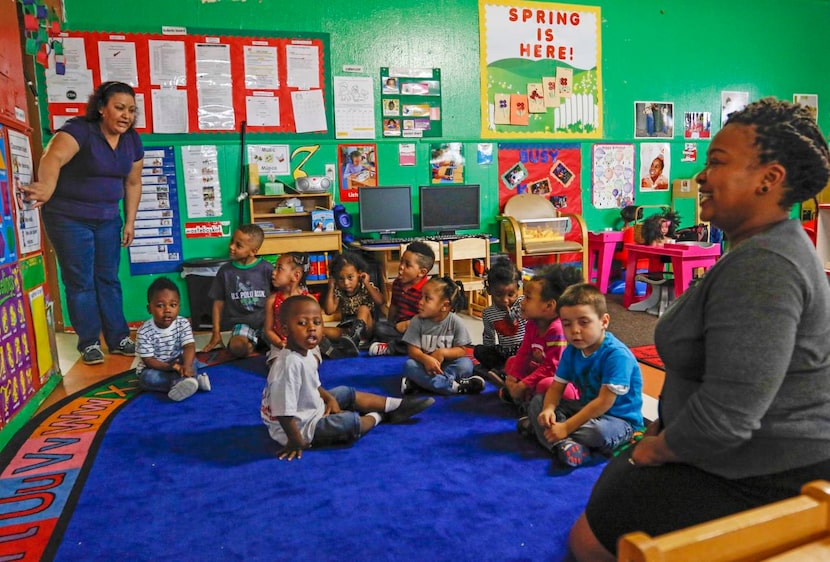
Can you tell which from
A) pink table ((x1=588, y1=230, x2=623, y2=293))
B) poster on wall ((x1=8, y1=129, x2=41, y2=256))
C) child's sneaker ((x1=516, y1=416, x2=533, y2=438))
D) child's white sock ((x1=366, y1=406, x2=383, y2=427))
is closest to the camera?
child's sneaker ((x1=516, y1=416, x2=533, y2=438))

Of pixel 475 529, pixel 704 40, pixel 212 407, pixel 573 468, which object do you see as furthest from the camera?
pixel 704 40

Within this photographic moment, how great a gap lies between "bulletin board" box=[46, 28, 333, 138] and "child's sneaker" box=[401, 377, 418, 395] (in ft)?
9.23

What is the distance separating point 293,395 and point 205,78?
3.54m

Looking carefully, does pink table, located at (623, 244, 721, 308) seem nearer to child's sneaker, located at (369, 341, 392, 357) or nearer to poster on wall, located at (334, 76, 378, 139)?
child's sneaker, located at (369, 341, 392, 357)

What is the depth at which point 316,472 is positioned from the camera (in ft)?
7.09

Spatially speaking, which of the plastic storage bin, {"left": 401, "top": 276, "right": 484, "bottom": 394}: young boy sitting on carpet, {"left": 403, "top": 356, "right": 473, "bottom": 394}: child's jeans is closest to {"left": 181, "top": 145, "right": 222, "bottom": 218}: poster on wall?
the plastic storage bin

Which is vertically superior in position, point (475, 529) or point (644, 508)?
point (644, 508)

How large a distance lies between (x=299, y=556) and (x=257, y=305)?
2.55m

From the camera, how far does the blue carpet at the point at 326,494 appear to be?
170 centimetres

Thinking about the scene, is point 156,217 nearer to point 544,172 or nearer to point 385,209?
point 385,209

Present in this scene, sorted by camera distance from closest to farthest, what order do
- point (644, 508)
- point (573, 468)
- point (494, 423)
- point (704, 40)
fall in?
point (644, 508) → point (573, 468) → point (494, 423) → point (704, 40)

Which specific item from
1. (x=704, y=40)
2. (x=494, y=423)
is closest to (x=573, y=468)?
(x=494, y=423)

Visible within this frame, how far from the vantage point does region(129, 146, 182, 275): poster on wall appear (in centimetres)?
484

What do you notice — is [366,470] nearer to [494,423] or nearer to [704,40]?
[494,423]
